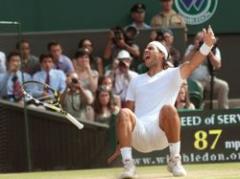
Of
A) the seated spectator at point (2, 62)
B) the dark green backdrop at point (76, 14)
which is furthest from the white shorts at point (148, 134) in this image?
the dark green backdrop at point (76, 14)

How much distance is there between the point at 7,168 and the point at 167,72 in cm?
557

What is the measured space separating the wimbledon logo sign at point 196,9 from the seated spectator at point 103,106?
394 cm

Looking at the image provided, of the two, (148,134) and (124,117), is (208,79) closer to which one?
(148,134)

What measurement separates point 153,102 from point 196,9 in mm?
9236

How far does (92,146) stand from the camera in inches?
603

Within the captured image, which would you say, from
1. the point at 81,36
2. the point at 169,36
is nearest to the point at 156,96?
the point at 169,36

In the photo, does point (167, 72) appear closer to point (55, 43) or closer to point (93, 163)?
point (93, 163)

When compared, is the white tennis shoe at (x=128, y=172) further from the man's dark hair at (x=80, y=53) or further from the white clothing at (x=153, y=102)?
the man's dark hair at (x=80, y=53)

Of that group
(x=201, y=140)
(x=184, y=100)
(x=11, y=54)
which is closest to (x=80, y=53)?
(x=11, y=54)

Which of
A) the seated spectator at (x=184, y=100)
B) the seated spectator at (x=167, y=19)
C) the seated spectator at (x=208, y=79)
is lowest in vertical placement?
the seated spectator at (x=184, y=100)

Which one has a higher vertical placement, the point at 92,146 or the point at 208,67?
the point at 208,67

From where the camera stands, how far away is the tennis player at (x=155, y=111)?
9.70 meters

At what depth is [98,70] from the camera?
658 inches

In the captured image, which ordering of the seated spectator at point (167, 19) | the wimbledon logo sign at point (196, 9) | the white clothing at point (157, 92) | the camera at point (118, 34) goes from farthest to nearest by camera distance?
the wimbledon logo sign at point (196, 9)
the seated spectator at point (167, 19)
the camera at point (118, 34)
the white clothing at point (157, 92)
